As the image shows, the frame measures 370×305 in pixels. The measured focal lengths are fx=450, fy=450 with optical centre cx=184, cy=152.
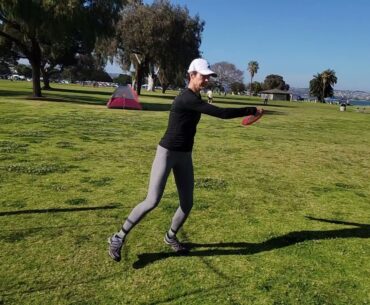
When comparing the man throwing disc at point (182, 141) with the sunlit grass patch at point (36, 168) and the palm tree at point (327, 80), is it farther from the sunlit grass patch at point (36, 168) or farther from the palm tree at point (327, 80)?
the palm tree at point (327, 80)

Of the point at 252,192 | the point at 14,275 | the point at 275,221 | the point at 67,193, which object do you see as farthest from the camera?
the point at 252,192

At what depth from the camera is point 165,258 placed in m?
5.28

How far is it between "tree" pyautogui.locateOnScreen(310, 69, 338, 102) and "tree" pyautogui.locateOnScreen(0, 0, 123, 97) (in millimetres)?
96818

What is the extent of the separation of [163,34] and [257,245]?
43.0 metres

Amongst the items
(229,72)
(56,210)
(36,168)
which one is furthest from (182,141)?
(229,72)

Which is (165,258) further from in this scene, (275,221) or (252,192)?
(252,192)

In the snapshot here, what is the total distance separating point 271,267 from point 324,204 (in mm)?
3392

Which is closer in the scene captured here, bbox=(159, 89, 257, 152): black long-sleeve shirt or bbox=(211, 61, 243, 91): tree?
bbox=(159, 89, 257, 152): black long-sleeve shirt

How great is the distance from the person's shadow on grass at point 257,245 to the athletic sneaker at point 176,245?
7 cm

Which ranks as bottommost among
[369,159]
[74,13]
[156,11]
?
[369,159]

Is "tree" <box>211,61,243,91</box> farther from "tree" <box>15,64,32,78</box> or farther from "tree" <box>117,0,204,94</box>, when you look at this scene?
"tree" <box>117,0,204,94</box>

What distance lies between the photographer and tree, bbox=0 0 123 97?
26.6m

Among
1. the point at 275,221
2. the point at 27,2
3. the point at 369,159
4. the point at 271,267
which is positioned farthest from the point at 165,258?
the point at 27,2

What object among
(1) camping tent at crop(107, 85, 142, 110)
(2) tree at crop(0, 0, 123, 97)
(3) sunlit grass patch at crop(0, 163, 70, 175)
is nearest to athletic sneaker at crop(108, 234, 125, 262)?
(3) sunlit grass patch at crop(0, 163, 70, 175)
